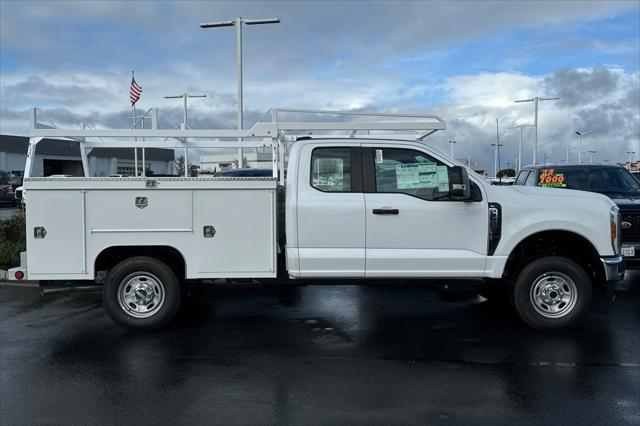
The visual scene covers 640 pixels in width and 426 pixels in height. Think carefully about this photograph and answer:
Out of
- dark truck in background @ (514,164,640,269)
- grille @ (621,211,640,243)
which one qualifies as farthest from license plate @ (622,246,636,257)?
dark truck in background @ (514,164,640,269)

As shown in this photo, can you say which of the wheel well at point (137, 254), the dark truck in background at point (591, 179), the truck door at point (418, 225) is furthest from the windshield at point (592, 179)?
the wheel well at point (137, 254)

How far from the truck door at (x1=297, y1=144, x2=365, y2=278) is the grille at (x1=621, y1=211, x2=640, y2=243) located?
450 centimetres

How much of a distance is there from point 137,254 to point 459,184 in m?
3.62

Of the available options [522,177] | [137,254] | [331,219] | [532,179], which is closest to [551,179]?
[532,179]

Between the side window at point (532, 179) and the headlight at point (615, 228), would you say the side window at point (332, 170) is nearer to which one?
the headlight at point (615, 228)

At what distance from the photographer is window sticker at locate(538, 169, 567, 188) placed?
34.3 ft

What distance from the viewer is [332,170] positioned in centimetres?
647

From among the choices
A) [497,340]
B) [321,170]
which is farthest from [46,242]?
[497,340]

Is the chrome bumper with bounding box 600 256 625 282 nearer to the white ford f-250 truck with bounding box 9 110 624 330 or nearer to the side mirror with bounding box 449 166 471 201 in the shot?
the white ford f-250 truck with bounding box 9 110 624 330

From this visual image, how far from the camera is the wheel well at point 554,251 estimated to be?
6602mm

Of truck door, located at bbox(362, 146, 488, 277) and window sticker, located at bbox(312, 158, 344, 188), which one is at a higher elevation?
window sticker, located at bbox(312, 158, 344, 188)

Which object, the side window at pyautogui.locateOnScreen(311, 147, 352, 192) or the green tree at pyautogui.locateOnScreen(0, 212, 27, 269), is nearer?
the side window at pyautogui.locateOnScreen(311, 147, 352, 192)

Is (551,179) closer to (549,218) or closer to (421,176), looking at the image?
(549,218)

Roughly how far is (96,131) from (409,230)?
3.70 m
